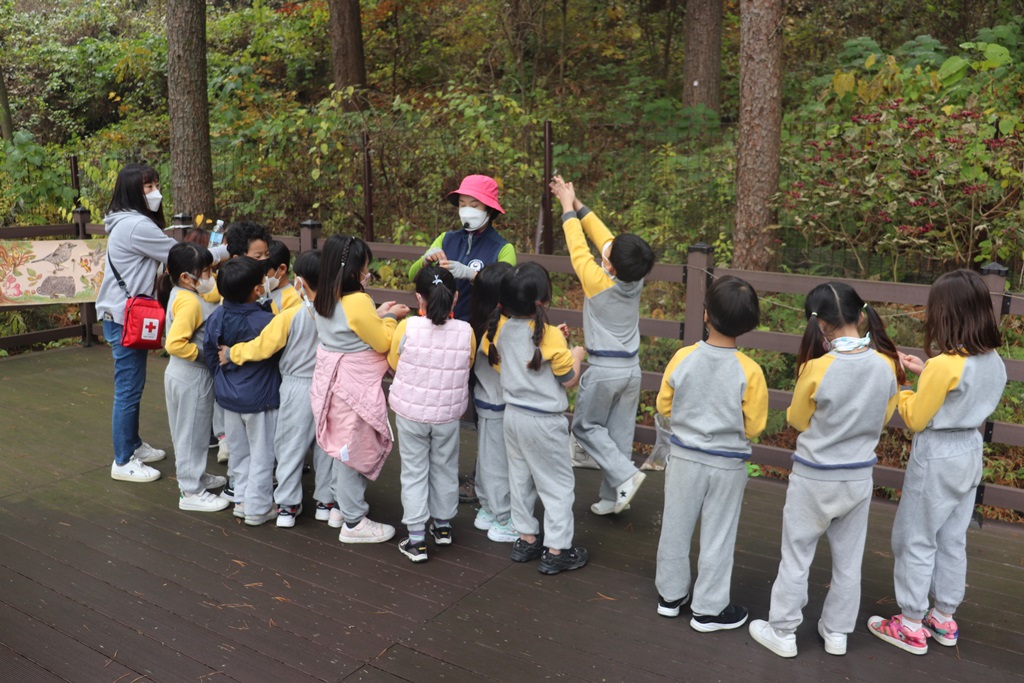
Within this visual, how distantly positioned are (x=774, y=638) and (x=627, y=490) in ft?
4.09

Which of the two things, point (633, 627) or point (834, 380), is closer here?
point (834, 380)

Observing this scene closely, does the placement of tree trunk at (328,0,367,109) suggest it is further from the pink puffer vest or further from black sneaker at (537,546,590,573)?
black sneaker at (537,546,590,573)

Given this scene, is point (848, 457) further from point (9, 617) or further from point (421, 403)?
point (9, 617)

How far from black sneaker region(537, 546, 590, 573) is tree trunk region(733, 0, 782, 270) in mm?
3730

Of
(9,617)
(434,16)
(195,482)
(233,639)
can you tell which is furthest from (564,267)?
(434,16)

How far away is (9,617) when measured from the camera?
11.8 ft

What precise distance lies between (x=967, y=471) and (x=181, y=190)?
7528mm

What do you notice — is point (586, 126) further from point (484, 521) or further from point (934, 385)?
point (934, 385)

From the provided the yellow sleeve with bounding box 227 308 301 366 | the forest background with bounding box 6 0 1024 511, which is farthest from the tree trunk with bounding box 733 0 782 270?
the yellow sleeve with bounding box 227 308 301 366

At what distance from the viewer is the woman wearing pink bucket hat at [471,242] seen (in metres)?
4.41

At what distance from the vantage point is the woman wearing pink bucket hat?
4406 millimetres

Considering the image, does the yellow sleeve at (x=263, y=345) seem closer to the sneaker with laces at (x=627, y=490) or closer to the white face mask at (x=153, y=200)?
the white face mask at (x=153, y=200)

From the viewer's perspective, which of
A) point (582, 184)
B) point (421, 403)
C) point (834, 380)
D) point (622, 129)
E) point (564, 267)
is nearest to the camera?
point (834, 380)

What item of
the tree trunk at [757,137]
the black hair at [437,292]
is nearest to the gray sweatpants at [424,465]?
the black hair at [437,292]
